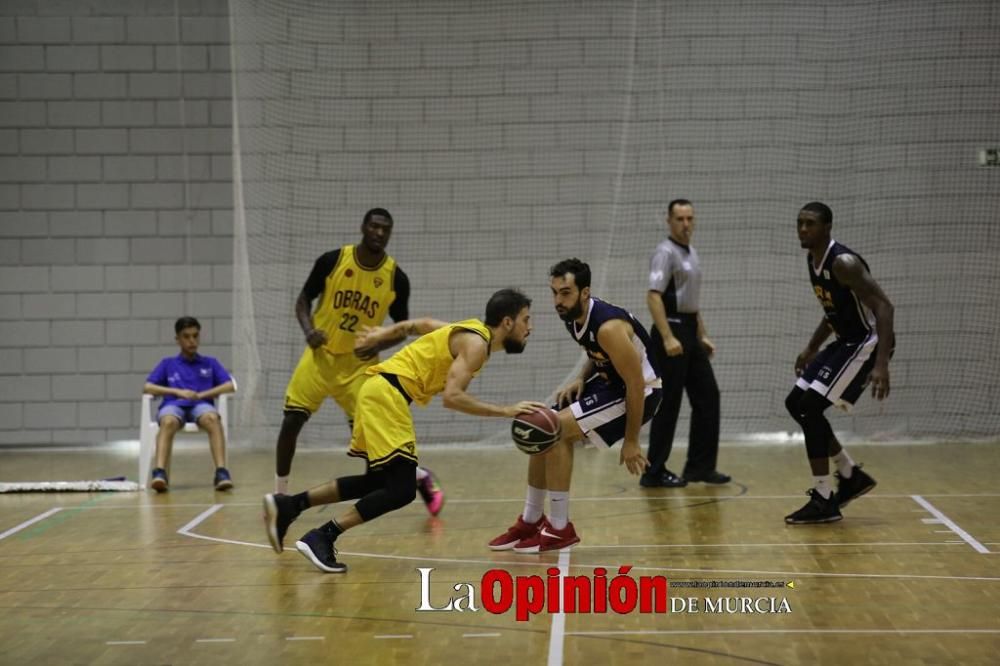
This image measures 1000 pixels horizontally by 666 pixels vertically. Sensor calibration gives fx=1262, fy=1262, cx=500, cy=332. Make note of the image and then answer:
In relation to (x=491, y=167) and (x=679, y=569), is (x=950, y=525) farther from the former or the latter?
(x=491, y=167)

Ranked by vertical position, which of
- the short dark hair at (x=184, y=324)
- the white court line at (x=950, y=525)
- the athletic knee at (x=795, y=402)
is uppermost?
the short dark hair at (x=184, y=324)

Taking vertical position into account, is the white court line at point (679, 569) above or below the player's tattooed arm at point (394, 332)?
below

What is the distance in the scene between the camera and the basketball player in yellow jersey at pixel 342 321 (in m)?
7.90

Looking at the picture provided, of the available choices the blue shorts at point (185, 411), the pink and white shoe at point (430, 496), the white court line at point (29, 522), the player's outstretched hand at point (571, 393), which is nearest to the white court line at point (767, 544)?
the player's outstretched hand at point (571, 393)

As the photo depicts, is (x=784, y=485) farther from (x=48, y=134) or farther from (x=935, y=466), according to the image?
(x=48, y=134)

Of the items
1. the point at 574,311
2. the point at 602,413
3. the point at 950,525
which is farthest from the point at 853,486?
the point at 574,311

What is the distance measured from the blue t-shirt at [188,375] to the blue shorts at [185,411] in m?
0.04

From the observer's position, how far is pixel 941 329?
1197 centimetres

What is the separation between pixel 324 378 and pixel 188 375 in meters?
2.23

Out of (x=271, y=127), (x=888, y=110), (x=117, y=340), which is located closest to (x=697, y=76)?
(x=888, y=110)

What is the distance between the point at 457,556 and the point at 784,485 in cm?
334

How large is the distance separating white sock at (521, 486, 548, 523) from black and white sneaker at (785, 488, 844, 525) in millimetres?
1541

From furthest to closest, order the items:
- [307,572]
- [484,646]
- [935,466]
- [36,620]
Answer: [935,466] → [307,572] → [36,620] → [484,646]

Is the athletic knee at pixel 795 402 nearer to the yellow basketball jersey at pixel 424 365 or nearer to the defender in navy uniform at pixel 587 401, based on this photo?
the defender in navy uniform at pixel 587 401
